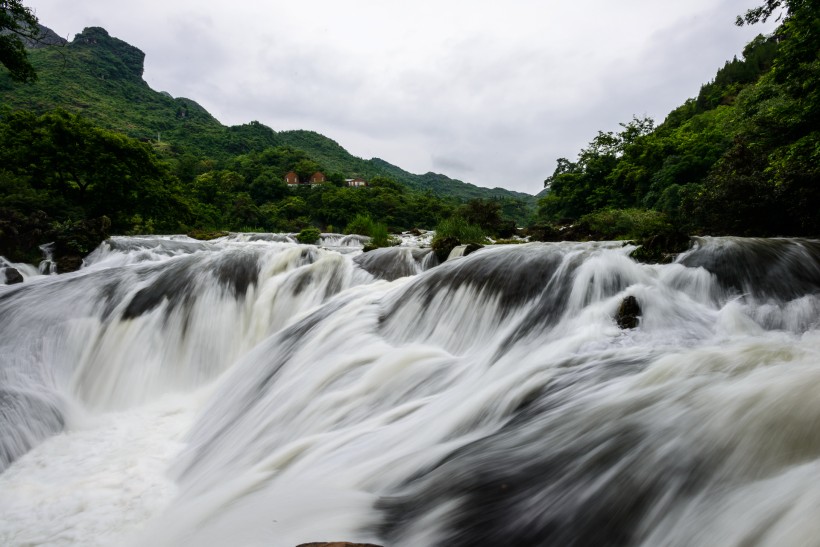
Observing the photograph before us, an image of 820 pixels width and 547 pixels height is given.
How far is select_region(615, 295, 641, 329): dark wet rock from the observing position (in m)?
3.68

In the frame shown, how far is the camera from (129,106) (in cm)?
9050

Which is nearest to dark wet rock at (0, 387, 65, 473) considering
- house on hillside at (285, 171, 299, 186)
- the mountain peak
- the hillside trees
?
the hillside trees

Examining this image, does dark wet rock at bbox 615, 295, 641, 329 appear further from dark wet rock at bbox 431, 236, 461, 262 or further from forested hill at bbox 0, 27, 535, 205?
forested hill at bbox 0, 27, 535, 205

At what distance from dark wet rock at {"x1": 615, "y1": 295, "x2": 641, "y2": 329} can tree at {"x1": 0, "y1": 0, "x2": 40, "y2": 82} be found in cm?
1564

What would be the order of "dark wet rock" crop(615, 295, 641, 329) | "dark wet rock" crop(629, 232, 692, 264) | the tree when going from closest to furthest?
1. "dark wet rock" crop(615, 295, 641, 329)
2. "dark wet rock" crop(629, 232, 692, 264)
3. the tree

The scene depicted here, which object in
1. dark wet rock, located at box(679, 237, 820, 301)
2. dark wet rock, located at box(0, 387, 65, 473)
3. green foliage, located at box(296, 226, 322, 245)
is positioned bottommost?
dark wet rock, located at box(0, 387, 65, 473)

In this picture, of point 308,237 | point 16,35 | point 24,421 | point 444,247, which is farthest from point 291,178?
point 24,421

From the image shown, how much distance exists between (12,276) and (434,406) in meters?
11.2


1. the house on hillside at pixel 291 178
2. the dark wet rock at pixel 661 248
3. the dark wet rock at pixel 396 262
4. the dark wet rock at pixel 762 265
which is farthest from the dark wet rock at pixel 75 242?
the house on hillside at pixel 291 178

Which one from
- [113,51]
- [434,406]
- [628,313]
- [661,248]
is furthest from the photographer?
[113,51]

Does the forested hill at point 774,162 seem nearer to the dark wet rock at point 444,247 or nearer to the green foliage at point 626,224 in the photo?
the green foliage at point 626,224

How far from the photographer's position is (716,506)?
5.15 feet

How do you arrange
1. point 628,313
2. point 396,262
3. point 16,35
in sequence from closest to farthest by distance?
1. point 628,313
2. point 396,262
3. point 16,35

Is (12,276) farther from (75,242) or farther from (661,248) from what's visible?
(661,248)
